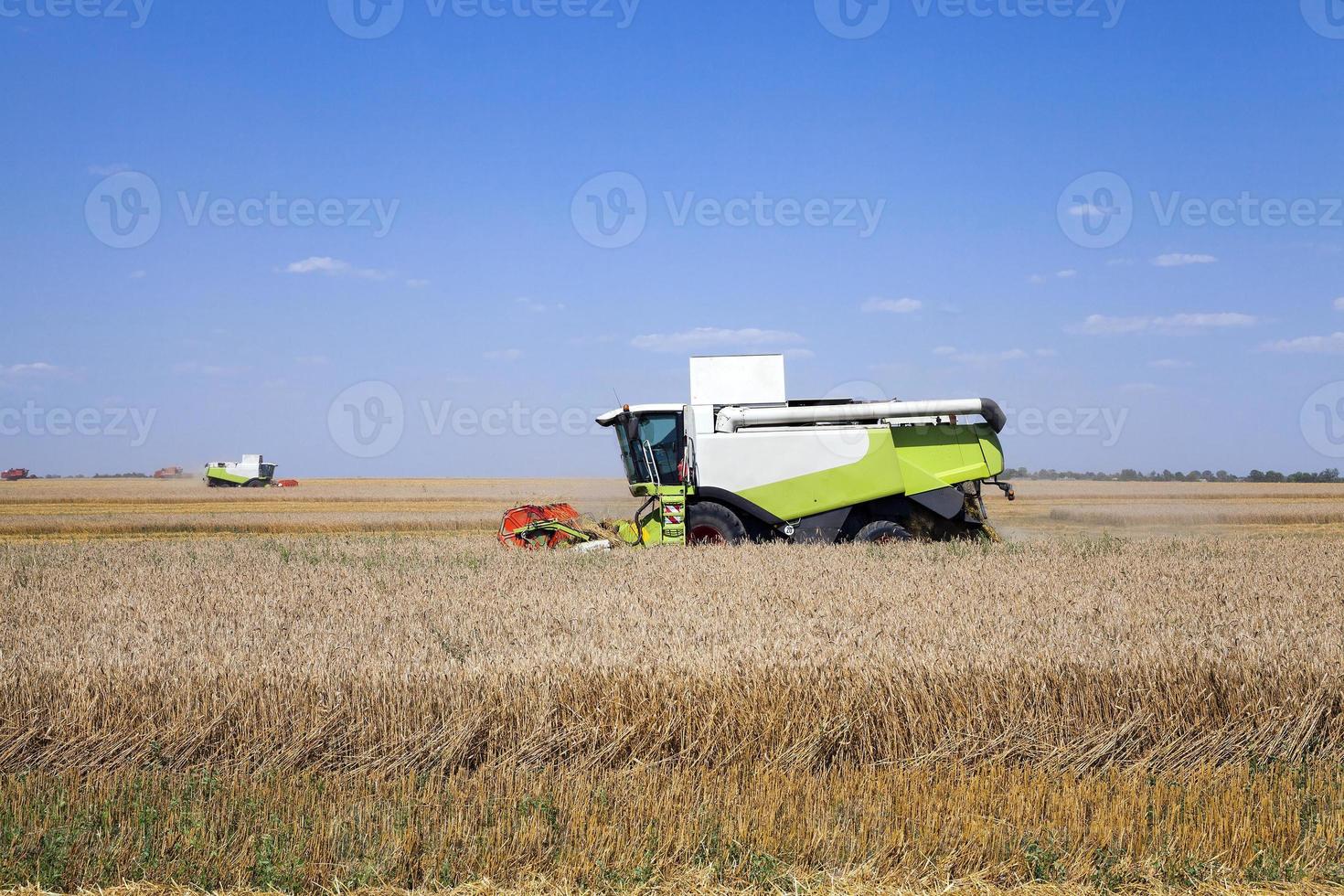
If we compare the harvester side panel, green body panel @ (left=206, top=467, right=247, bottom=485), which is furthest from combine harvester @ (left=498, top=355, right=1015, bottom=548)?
green body panel @ (left=206, top=467, right=247, bottom=485)

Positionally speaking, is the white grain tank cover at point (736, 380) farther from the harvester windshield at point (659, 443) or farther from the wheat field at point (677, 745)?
the wheat field at point (677, 745)

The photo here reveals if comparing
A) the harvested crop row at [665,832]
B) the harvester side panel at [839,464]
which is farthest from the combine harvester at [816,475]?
the harvested crop row at [665,832]

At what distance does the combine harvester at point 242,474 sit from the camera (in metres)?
51.9

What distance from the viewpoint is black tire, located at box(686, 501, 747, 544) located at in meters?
13.6

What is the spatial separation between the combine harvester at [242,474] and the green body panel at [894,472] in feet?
146

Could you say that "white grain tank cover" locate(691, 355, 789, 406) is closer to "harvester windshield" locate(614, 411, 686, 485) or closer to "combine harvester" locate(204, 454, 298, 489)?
"harvester windshield" locate(614, 411, 686, 485)

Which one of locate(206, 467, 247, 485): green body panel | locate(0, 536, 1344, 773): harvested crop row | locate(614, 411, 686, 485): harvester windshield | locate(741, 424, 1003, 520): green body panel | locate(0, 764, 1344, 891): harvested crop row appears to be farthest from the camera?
locate(206, 467, 247, 485): green body panel

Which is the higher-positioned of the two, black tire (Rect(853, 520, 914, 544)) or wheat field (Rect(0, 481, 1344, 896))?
black tire (Rect(853, 520, 914, 544))

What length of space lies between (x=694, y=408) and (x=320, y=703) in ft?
29.4

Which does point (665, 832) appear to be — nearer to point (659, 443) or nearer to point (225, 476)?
point (659, 443)

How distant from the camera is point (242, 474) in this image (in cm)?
5206

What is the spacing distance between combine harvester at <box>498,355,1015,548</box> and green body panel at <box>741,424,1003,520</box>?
0.04 ft

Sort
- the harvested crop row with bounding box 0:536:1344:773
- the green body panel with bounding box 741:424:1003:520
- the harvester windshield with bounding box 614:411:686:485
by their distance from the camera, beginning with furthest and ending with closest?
the harvester windshield with bounding box 614:411:686:485 → the green body panel with bounding box 741:424:1003:520 → the harvested crop row with bounding box 0:536:1344:773

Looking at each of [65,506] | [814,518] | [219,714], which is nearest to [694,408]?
[814,518]
